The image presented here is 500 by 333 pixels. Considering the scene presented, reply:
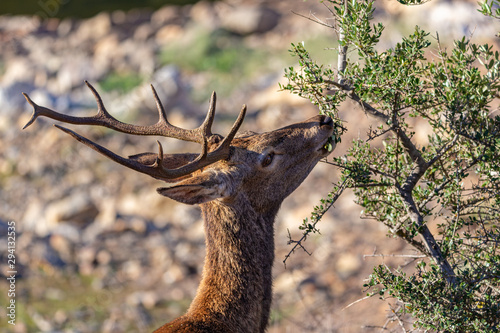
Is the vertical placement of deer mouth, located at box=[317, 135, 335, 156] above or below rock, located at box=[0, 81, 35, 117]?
below

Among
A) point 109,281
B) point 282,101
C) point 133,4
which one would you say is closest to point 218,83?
point 282,101

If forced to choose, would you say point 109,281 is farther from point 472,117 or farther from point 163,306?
point 472,117

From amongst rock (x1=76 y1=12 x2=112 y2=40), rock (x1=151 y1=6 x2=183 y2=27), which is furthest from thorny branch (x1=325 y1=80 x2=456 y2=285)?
rock (x1=76 y1=12 x2=112 y2=40)

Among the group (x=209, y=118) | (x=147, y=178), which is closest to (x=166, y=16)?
(x=147, y=178)

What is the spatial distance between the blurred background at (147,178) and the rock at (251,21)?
4cm

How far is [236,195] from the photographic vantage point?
4.72 m

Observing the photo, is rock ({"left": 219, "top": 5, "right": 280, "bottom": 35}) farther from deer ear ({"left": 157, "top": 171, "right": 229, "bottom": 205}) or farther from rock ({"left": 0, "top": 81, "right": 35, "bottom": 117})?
deer ear ({"left": 157, "top": 171, "right": 229, "bottom": 205})

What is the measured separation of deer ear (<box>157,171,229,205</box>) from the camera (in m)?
3.91

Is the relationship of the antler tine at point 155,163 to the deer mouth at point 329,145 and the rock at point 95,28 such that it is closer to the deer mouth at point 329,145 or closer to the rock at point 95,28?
the deer mouth at point 329,145

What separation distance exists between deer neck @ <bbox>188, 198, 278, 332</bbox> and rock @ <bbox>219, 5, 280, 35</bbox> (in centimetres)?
1416

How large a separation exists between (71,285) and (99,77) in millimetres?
8669

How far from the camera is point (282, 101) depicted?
13.8m

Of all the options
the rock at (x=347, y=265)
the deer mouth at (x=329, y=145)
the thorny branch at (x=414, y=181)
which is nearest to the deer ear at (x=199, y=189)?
the deer mouth at (x=329, y=145)

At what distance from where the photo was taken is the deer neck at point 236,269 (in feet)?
14.9
